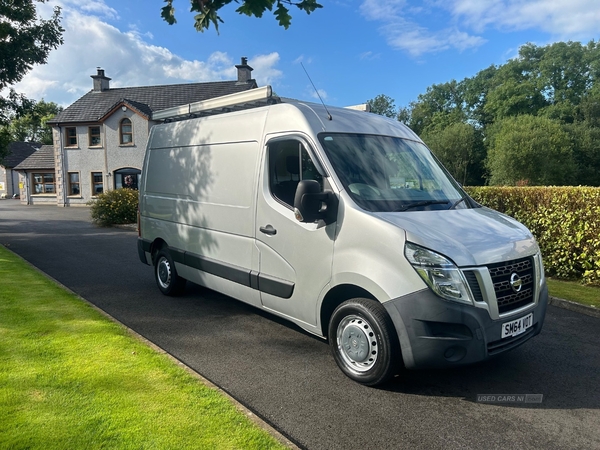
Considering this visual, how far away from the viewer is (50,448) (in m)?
2.79

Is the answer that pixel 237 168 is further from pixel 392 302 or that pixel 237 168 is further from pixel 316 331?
pixel 392 302

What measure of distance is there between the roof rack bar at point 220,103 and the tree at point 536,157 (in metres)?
39.5

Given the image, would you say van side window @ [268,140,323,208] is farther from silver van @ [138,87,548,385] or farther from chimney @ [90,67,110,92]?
chimney @ [90,67,110,92]

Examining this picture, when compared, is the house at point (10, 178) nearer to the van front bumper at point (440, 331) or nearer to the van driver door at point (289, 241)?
the van driver door at point (289, 241)

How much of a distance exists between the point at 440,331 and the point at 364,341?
682 millimetres

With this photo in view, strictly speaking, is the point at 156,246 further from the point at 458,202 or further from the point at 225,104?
the point at 458,202

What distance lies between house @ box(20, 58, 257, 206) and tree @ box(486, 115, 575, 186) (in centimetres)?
2474

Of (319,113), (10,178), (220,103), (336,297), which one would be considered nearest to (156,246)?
(220,103)

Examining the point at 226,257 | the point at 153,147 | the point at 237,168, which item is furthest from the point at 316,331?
the point at 153,147

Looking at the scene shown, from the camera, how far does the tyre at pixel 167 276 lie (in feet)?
22.3

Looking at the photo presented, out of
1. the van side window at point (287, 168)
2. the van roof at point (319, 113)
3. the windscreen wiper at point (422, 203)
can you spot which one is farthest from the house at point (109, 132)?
the windscreen wiper at point (422, 203)

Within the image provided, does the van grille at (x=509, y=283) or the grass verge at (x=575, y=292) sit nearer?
the van grille at (x=509, y=283)

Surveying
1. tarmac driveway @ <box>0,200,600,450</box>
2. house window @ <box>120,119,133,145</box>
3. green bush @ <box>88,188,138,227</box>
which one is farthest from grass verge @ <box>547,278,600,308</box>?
house window @ <box>120,119,133,145</box>

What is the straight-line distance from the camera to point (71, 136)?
34.5 meters
